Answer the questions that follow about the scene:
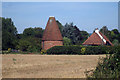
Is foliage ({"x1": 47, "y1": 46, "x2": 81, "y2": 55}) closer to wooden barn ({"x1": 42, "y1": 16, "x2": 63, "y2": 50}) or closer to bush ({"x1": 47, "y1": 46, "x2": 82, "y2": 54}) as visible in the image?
bush ({"x1": 47, "y1": 46, "x2": 82, "y2": 54})

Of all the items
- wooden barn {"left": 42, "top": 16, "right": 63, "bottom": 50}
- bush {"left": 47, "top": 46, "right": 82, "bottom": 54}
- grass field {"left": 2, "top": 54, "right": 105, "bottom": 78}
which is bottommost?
grass field {"left": 2, "top": 54, "right": 105, "bottom": 78}

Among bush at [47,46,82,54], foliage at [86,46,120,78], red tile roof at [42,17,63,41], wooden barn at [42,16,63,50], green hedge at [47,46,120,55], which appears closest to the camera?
foliage at [86,46,120,78]

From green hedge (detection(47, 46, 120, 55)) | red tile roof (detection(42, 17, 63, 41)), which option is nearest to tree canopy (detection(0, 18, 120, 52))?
red tile roof (detection(42, 17, 63, 41))

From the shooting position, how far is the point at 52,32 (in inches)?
1729

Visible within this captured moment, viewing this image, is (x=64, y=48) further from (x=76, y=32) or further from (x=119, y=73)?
(x=76, y=32)

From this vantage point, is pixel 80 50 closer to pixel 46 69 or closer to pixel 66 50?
pixel 66 50

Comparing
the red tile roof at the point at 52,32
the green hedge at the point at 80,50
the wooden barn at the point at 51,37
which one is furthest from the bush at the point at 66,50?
the red tile roof at the point at 52,32

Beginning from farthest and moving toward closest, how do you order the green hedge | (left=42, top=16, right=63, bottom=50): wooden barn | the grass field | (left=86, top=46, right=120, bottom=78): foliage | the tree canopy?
the tree canopy
(left=42, top=16, right=63, bottom=50): wooden barn
the green hedge
the grass field
(left=86, top=46, right=120, bottom=78): foliage

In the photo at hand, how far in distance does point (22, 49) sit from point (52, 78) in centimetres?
3580

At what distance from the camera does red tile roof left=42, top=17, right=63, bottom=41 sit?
4328 centimetres

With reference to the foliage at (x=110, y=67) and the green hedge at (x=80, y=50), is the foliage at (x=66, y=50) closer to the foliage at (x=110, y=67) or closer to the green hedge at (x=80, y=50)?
the green hedge at (x=80, y=50)

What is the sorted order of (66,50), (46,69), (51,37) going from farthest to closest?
(51,37) → (66,50) → (46,69)

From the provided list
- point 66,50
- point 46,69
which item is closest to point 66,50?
point 66,50

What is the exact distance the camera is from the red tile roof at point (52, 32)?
142 ft
